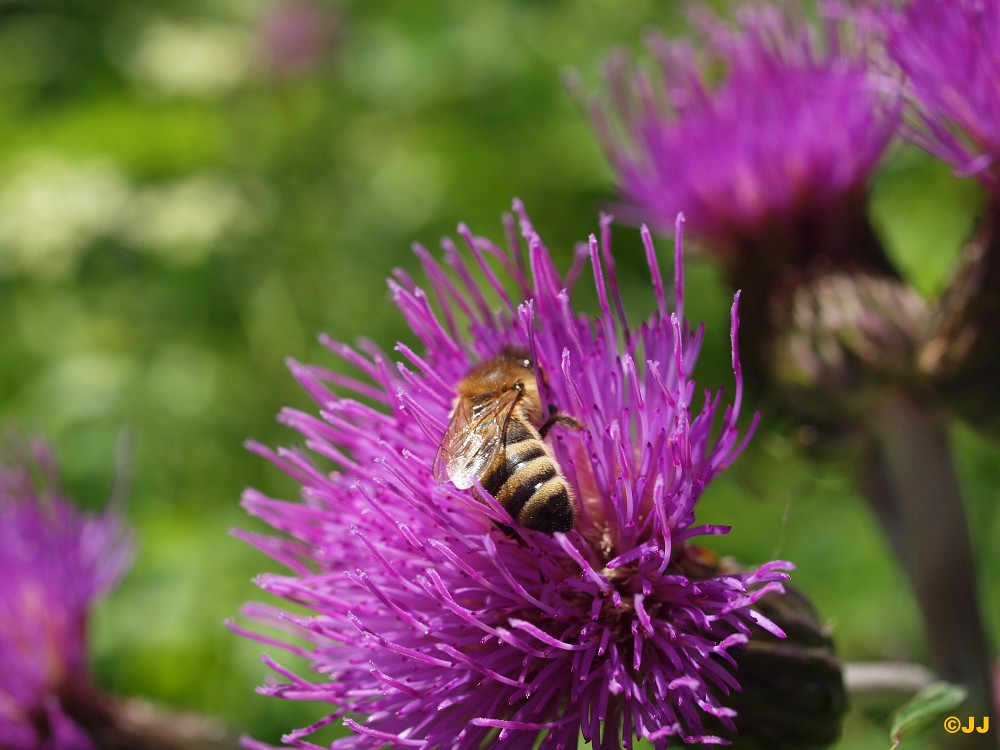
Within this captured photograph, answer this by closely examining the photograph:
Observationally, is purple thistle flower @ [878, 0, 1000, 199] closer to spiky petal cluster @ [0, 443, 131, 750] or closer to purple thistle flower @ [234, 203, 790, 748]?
purple thistle flower @ [234, 203, 790, 748]

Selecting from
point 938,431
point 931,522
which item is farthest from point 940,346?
point 931,522

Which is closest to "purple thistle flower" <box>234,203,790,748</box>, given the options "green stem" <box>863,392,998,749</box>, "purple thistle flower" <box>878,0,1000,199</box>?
"purple thistle flower" <box>878,0,1000,199</box>

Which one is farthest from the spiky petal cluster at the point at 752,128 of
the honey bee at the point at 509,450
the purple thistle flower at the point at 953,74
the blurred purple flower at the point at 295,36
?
the blurred purple flower at the point at 295,36

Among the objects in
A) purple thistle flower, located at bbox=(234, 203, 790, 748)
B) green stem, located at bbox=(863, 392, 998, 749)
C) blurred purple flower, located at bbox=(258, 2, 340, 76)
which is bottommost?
green stem, located at bbox=(863, 392, 998, 749)

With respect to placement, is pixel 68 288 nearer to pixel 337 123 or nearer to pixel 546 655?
pixel 337 123

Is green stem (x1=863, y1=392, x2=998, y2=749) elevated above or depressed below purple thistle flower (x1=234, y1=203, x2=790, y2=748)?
below
